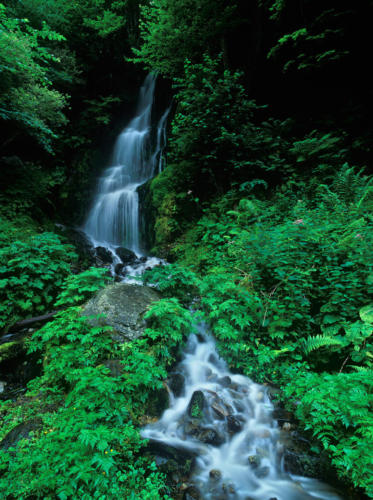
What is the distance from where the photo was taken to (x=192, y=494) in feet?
7.77

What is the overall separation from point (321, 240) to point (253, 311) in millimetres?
1590

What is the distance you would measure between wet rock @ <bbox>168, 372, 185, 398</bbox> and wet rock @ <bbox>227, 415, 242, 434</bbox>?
2.64 feet

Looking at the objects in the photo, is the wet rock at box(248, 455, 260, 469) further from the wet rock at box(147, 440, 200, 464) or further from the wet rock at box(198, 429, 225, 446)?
the wet rock at box(147, 440, 200, 464)

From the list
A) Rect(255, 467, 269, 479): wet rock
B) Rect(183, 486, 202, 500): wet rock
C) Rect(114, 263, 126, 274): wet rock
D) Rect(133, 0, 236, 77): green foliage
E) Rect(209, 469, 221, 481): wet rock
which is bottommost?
Rect(114, 263, 126, 274): wet rock

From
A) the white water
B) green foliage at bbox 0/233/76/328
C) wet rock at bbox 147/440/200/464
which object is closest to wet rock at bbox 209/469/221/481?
the white water

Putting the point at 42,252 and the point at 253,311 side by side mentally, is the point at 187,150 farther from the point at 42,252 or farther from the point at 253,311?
the point at 253,311

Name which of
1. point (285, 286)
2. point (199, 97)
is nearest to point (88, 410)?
point (285, 286)

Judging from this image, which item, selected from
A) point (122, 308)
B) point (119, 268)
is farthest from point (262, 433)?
point (119, 268)

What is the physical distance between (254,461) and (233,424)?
1.44 ft

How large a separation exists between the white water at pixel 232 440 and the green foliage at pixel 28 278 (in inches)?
118

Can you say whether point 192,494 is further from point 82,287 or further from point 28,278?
point 28,278

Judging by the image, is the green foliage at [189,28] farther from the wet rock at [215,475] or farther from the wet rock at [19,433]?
the wet rock at [215,475]

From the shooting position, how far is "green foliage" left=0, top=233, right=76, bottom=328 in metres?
4.27

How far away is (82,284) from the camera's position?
4.46 m
